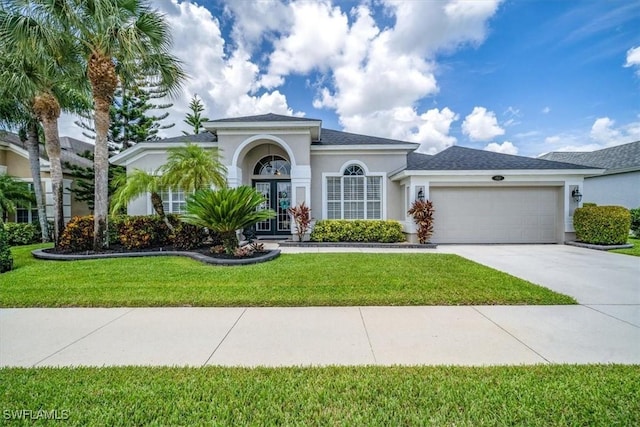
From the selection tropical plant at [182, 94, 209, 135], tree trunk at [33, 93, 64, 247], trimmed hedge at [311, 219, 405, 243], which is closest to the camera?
tree trunk at [33, 93, 64, 247]

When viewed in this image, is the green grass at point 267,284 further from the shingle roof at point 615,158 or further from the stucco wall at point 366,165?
the shingle roof at point 615,158

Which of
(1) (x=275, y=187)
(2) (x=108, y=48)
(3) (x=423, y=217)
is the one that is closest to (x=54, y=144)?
(2) (x=108, y=48)

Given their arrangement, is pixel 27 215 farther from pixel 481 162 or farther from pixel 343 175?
pixel 481 162

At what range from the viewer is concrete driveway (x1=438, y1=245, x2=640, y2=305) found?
17.9 ft

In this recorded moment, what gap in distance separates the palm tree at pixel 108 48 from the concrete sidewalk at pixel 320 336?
21.2 feet

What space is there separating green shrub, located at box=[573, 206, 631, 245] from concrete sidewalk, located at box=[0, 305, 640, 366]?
8.58 m

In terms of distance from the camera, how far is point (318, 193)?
1384cm

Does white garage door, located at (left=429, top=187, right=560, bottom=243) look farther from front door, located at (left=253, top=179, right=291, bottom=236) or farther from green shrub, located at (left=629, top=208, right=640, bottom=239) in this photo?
front door, located at (left=253, top=179, right=291, bottom=236)

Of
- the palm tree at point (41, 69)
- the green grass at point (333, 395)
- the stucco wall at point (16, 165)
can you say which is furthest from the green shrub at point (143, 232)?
the stucco wall at point (16, 165)

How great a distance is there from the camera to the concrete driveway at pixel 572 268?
547 centimetres

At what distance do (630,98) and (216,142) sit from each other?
58.4ft

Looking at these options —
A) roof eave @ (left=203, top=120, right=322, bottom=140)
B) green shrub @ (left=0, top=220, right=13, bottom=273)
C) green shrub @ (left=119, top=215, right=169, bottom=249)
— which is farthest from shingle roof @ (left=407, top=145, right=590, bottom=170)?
green shrub @ (left=0, top=220, right=13, bottom=273)

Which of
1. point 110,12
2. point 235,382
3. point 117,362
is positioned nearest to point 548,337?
point 235,382

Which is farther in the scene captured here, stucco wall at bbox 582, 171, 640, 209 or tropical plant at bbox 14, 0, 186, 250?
stucco wall at bbox 582, 171, 640, 209
